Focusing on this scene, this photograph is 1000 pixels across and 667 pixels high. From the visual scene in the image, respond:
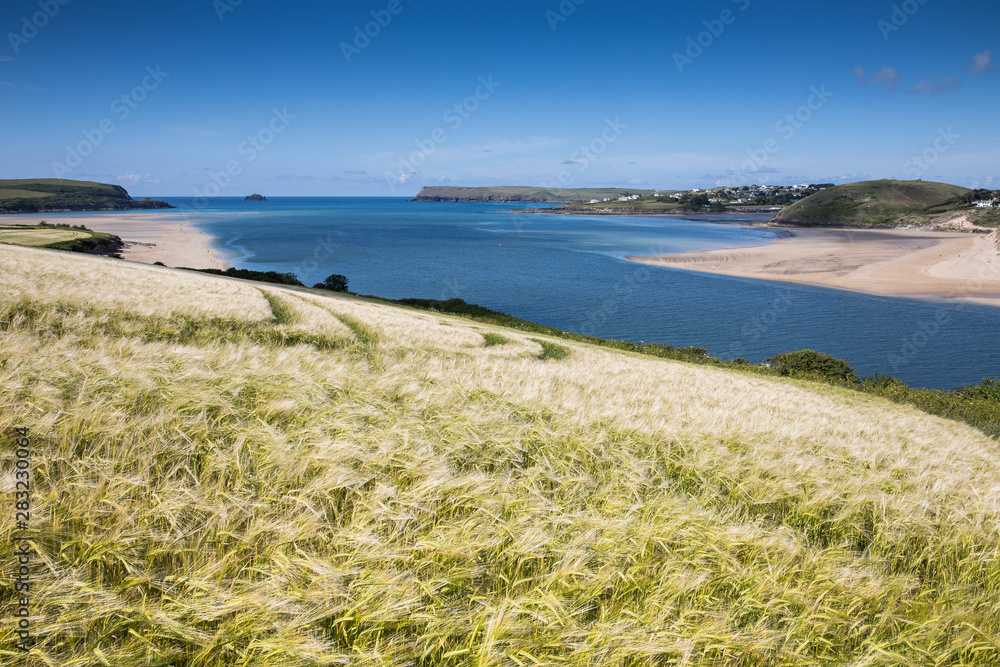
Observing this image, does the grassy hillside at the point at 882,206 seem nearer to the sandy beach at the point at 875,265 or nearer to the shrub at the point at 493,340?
the sandy beach at the point at 875,265

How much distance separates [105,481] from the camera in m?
2.59

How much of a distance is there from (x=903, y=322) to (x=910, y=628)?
59.6 metres

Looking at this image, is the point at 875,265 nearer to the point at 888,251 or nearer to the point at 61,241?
the point at 888,251

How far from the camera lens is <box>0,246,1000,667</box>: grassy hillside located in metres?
2.00

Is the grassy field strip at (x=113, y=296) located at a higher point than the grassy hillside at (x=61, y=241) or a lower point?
lower

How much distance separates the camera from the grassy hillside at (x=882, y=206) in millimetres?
157200

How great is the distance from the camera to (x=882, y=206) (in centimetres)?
17450

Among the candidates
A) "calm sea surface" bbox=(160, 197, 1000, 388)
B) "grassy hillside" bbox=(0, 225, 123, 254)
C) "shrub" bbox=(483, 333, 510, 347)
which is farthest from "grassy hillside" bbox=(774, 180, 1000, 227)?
"grassy hillside" bbox=(0, 225, 123, 254)

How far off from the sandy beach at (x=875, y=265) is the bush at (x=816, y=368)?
144 feet

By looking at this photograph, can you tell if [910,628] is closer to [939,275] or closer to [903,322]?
[903,322]

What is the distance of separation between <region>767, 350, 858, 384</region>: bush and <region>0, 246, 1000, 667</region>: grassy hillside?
2647 centimetres

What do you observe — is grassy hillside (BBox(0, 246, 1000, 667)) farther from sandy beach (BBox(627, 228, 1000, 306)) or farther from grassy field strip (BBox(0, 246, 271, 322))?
sandy beach (BBox(627, 228, 1000, 306))

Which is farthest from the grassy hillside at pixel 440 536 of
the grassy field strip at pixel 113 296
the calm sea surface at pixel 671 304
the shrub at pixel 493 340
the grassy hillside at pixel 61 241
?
the grassy hillside at pixel 61 241

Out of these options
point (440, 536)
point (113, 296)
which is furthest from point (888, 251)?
point (440, 536)
